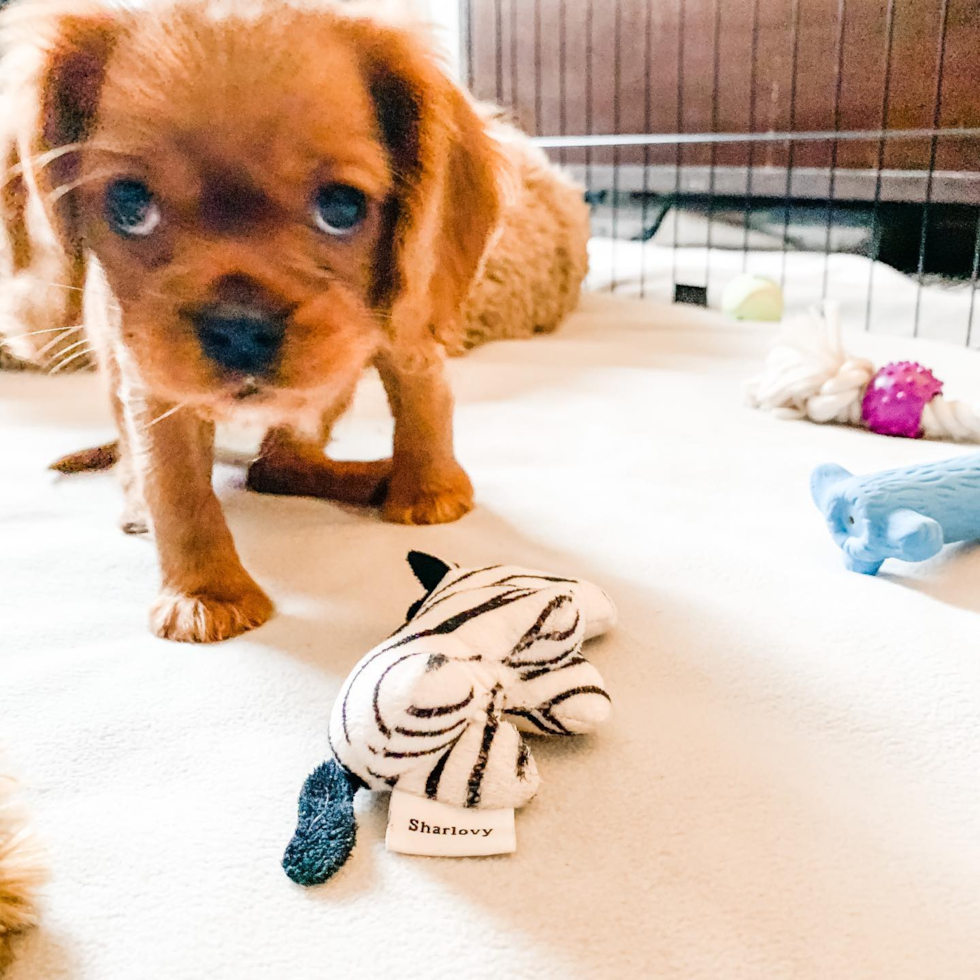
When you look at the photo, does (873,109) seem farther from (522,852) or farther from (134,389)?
(522,852)

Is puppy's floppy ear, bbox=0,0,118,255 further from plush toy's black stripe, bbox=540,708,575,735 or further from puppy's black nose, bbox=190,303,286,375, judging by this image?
plush toy's black stripe, bbox=540,708,575,735

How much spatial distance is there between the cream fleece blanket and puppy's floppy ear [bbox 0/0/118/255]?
448mm

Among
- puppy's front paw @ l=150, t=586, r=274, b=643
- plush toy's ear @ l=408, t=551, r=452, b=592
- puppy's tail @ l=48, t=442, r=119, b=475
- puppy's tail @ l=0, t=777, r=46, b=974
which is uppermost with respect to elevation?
plush toy's ear @ l=408, t=551, r=452, b=592

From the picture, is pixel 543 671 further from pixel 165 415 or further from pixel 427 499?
pixel 427 499

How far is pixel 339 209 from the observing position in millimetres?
918

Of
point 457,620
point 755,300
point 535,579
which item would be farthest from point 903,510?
point 755,300

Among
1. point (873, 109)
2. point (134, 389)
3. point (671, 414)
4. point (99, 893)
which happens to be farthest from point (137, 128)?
point (873, 109)

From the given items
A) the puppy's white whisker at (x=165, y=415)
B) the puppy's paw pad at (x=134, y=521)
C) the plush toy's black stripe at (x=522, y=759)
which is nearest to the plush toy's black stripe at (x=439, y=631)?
the plush toy's black stripe at (x=522, y=759)

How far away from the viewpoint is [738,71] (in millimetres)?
3176

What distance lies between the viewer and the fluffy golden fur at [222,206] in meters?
0.85

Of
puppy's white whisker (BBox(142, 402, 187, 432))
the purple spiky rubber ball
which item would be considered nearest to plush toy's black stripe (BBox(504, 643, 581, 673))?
puppy's white whisker (BBox(142, 402, 187, 432))

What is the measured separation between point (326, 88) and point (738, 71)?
8.78ft

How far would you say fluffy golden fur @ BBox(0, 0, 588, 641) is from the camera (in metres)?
0.85

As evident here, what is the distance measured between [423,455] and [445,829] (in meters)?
0.71
